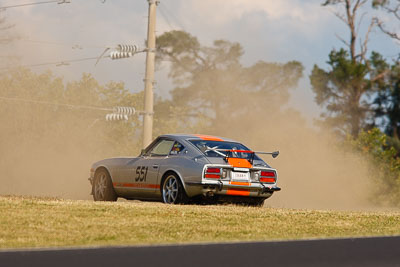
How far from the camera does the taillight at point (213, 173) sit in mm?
16578

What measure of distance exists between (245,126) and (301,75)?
11606mm

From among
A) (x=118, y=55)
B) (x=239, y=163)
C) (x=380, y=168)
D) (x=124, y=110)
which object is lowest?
(x=239, y=163)

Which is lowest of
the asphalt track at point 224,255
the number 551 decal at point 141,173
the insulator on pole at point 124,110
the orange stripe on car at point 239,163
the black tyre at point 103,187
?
the asphalt track at point 224,255

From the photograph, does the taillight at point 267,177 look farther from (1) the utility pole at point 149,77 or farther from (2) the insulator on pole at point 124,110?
(2) the insulator on pole at point 124,110

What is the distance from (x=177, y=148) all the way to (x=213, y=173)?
4.12ft

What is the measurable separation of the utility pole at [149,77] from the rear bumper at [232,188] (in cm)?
1755

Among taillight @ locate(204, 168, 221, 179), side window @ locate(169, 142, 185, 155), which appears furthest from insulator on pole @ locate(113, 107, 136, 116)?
taillight @ locate(204, 168, 221, 179)

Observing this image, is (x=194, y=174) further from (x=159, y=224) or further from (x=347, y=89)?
(x=347, y=89)

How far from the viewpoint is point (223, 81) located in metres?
66.5

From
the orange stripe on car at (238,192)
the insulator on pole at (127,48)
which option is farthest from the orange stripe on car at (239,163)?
the insulator on pole at (127,48)

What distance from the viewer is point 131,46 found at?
37844 millimetres

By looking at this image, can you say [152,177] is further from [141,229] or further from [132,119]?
[132,119]

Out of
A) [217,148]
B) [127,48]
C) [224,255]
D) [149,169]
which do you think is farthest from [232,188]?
[127,48]

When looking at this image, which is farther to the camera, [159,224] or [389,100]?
[389,100]
